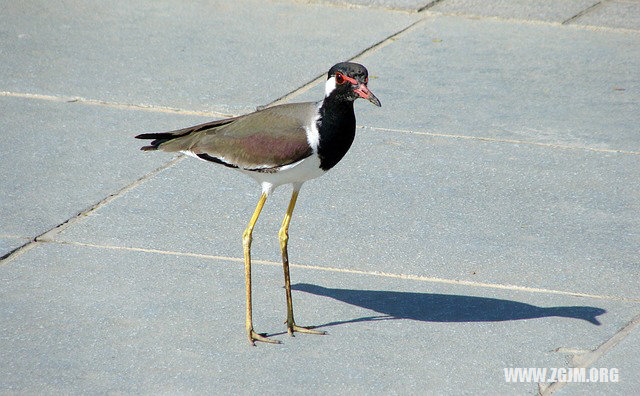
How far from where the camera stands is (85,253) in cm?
569

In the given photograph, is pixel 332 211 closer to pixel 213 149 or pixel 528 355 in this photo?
pixel 213 149

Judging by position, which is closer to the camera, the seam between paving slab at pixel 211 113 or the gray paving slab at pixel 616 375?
the gray paving slab at pixel 616 375

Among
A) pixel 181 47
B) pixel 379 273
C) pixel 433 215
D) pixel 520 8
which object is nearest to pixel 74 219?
pixel 379 273

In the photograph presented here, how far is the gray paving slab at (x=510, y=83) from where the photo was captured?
773 cm

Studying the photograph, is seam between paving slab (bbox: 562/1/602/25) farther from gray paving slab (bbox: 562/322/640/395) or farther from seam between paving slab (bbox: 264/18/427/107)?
gray paving slab (bbox: 562/322/640/395)

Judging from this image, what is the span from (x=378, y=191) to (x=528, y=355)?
84.3 inches

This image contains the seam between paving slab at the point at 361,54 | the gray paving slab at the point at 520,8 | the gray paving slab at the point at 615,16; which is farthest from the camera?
the gray paving slab at the point at 520,8

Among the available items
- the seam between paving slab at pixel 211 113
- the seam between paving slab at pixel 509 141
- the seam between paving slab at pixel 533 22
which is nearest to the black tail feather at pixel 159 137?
the seam between paving slab at pixel 211 113

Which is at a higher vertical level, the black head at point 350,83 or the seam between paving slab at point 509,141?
the black head at point 350,83

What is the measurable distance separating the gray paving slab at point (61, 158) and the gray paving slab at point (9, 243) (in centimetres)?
8

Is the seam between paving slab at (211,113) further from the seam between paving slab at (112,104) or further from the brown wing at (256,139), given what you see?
the brown wing at (256,139)

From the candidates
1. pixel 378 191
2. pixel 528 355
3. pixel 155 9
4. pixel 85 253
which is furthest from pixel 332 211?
pixel 155 9

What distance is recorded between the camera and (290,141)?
4.93 meters

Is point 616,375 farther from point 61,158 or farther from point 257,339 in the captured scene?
point 61,158
